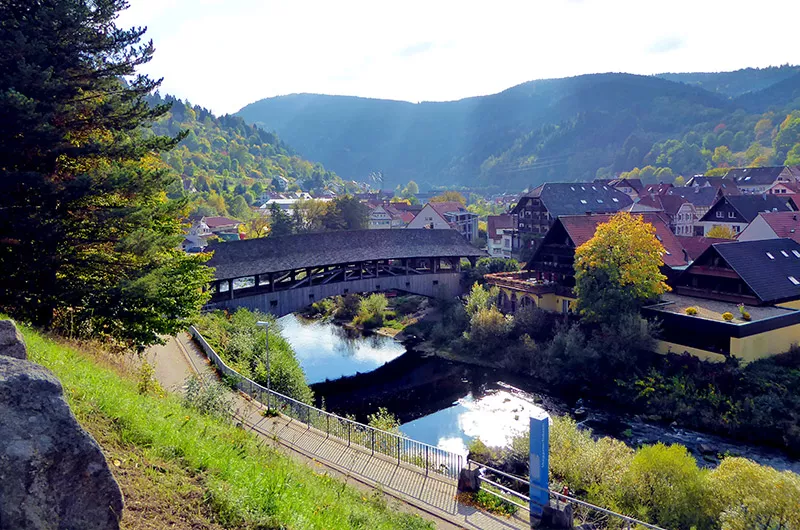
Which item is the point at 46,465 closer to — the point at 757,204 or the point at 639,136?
the point at 757,204

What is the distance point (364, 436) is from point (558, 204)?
4026cm

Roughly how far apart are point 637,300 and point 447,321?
39.7 ft

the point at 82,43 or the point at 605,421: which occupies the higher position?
the point at 82,43

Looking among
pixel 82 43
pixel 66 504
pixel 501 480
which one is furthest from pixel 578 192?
pixel 66 504

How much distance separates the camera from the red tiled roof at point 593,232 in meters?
31.0

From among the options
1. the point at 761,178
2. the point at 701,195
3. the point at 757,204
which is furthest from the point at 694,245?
the point at 761,178

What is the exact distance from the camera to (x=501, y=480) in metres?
16.0

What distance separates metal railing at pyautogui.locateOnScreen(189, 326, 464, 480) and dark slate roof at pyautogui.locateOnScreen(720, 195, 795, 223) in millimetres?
40139

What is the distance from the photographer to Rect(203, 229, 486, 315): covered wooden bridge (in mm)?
29703

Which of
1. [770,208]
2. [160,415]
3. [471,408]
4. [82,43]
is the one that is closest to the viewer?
[160,415]

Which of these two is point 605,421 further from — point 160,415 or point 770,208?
point 770,208

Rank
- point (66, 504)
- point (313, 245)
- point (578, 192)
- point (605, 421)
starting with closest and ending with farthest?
point (66, 504) → point (605, 421) → point (313, 245) → point (578, 192)

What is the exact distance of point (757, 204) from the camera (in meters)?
46.2

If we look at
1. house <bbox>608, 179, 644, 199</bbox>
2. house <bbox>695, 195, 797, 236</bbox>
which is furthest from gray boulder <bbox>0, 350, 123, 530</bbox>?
house <bbox>608, 179, 644, 199</bbox>
